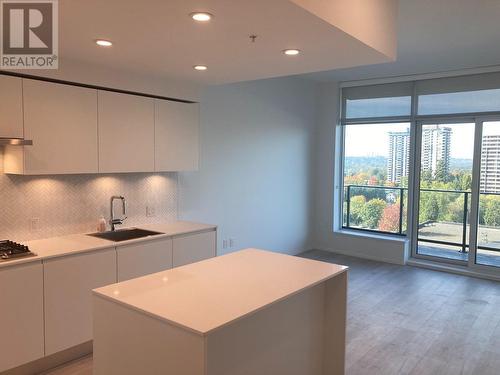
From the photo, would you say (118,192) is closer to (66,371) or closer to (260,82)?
(66,371)

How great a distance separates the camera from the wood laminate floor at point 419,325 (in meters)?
3.31

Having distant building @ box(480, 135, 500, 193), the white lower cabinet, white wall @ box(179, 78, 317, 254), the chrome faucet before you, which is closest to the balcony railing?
distant building @ box(480, 135, 500, 193)

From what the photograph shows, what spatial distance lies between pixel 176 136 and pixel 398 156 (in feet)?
13.1

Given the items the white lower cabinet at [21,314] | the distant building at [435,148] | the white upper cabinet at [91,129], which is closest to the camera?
the white lower cabinet at [21,314]

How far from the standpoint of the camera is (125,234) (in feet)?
13.6

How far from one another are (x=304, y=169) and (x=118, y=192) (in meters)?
3.72

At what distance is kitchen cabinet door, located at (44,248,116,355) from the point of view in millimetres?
3088

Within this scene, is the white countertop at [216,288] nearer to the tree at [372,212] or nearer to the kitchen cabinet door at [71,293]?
the kitchen cabinet door at [71,293]

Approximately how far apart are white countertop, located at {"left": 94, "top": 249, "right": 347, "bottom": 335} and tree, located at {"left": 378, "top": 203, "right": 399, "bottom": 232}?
171 inches

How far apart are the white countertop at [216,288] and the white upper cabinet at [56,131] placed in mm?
1506

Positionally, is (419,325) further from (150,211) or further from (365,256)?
(150,211)

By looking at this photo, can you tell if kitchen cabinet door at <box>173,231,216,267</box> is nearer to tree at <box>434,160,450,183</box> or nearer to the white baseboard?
the white baseboard

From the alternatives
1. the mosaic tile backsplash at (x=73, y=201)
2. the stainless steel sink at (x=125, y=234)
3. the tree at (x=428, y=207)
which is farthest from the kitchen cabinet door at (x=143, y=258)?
the tree at (x=428, y=207)

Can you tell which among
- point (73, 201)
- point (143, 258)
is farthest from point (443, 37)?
point (73, 201)
